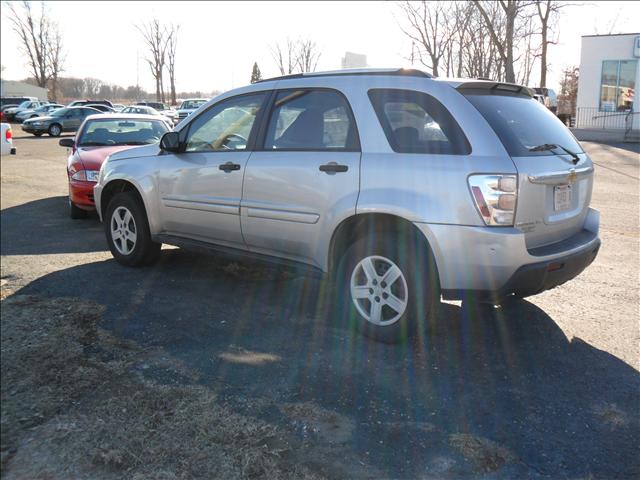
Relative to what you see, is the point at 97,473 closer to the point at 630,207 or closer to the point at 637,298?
the point at 637,298

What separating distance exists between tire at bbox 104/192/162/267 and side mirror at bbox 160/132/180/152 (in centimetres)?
74

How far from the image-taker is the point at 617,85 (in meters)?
26.5

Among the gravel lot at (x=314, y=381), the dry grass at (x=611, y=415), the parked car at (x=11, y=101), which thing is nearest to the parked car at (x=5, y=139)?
the gravel lot at (x=314, y=381)

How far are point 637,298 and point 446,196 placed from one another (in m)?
2.60

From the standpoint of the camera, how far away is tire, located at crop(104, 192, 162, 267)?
5.88 meters

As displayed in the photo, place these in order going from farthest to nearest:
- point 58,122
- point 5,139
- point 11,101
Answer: point 11,101 < point 58,122 < point 5,139

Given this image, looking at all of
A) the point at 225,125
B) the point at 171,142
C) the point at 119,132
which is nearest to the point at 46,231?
the point at 119,132

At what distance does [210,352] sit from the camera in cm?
403

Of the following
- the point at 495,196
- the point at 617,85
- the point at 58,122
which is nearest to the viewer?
the point at 495,196

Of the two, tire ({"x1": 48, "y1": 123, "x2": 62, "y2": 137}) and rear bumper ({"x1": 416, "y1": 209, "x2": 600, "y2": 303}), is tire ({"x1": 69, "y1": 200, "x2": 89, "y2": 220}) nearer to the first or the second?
rear bumper ({"x1": 416, "y1": 209, "x2": 600, "y2": 303})

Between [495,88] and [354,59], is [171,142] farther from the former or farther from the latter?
[354,59]

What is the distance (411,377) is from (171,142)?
124 inches

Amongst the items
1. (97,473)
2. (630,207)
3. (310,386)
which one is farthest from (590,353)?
(630,207)

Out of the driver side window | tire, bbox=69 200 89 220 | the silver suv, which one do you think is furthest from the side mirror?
tire, bbox=69 200 89 220
